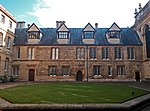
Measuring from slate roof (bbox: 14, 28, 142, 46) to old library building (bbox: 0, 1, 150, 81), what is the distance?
0.63 feet

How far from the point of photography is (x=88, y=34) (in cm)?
3459

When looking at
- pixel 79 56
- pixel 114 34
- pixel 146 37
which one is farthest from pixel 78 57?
pixel 146 37

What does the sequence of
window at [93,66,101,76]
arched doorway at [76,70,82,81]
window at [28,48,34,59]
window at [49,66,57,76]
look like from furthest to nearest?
window at [28,48,34,59], arched doorway at [76,70,82,81], window at [49,66,57,76], window at [93,66,101,76]

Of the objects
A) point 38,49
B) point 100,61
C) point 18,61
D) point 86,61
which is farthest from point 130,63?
point 18,61

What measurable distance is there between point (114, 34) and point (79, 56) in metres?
8.18

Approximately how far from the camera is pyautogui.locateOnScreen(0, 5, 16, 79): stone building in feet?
95.3

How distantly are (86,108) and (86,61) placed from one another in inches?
1015

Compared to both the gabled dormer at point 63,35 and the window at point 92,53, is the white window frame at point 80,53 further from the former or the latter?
the gabled dormer at point 63,35

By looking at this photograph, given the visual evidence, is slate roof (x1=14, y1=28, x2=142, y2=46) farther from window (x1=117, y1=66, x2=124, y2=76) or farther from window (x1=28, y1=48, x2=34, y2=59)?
window (x1=117, y1=66, x2=124, y2=76)

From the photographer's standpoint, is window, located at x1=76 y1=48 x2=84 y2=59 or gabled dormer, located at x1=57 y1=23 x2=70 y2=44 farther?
gabled dormer, located at x1=57 y1=23 x2=70 y2=44

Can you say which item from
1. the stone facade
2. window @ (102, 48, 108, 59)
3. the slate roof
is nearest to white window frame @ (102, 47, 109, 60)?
window @ (102, 48, 108, 59)

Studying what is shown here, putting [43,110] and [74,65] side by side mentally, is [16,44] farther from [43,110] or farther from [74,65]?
[43,110]

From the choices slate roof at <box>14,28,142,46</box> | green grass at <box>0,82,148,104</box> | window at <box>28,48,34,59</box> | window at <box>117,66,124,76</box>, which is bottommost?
green grass at <box>0,82,148,104</box>

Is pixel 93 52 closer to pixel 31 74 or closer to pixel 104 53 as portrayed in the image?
pixel 104 53
